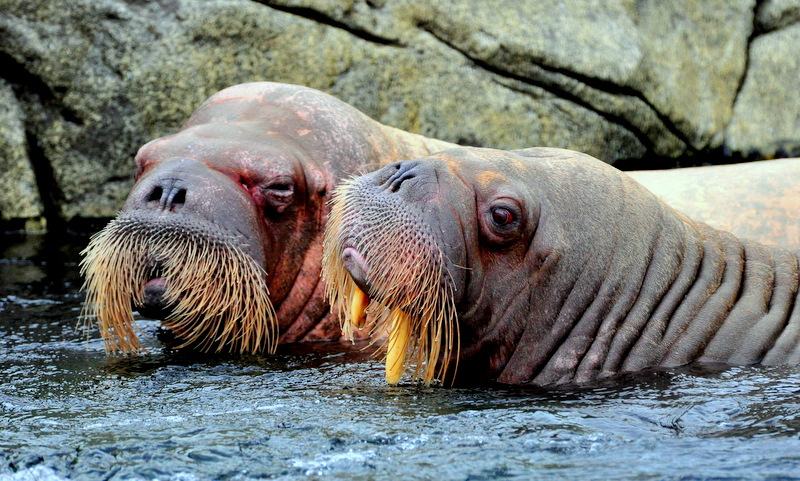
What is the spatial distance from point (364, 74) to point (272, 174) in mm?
4183

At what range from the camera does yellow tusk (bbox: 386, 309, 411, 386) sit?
4.90 meters

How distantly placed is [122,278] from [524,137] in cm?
575

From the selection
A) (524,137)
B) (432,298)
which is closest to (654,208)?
(432,298)

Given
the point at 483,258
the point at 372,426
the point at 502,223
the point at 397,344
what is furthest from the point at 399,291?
the point at 372,426

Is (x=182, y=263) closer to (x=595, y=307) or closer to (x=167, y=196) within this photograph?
(x=167, y=196)

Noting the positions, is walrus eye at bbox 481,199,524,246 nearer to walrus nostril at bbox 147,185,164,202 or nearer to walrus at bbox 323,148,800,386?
walrus at bbox 323,148,800,386

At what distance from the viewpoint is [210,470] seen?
3658 mm

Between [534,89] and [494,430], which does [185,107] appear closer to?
[534,89]

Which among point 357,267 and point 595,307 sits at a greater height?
point 357,267

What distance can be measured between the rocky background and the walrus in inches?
217

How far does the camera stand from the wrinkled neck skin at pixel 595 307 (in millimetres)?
4965

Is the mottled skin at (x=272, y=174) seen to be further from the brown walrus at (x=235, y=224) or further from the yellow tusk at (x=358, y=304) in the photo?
the yellow tusk at (x=358, y=304)

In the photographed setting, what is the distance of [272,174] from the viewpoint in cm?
662

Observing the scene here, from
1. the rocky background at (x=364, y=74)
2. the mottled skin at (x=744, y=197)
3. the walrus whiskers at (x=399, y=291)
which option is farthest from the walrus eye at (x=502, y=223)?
the rocky background at (x=364, y=74)
